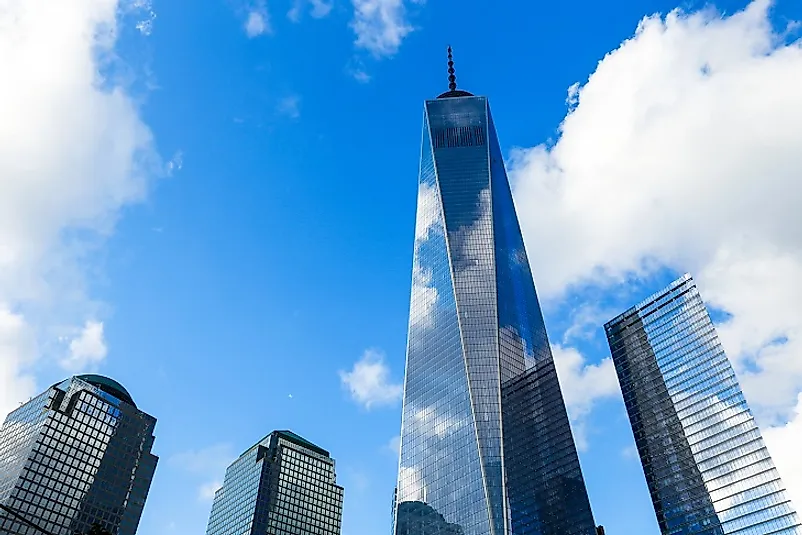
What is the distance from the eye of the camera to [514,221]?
195m

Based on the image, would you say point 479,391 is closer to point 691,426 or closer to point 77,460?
point 691,426

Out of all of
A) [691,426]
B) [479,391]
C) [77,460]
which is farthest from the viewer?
[691,426]

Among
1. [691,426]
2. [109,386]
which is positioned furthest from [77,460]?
[691,426]

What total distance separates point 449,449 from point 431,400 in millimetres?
15622

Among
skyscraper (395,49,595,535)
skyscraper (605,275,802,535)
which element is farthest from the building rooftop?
skyscraper (605,275,802,535)

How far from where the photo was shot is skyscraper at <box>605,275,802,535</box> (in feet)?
462

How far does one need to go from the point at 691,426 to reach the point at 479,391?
54.5 m

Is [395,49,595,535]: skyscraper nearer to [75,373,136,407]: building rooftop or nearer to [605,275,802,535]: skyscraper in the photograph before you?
[605,275,802,535]: skyscraper

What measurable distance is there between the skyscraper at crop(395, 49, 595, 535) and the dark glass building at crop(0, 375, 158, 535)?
66409mm

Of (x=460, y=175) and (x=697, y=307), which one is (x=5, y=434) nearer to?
(x=460, y=175)

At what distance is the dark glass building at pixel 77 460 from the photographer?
472 feet

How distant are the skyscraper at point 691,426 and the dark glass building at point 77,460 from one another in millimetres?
127638

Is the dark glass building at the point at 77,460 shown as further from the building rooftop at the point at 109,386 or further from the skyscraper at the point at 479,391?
the skyscraper at the point at 479,391

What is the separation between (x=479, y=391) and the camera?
485ft
